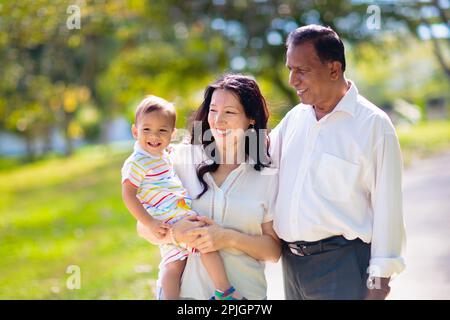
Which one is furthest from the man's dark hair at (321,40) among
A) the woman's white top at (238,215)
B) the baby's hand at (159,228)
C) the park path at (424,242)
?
the park path at (424,242)

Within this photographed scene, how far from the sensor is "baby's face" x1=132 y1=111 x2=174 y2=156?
3201mm

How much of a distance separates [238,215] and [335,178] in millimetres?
497

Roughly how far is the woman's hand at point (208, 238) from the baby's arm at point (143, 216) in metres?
0.15

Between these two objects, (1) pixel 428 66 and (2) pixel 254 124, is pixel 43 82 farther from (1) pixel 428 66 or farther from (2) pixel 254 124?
(1) pixel 428 66

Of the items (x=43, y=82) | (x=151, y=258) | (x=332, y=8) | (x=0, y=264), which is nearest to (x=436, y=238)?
(x=151, y=258)

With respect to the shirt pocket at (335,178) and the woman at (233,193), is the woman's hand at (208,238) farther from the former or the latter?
the shirt pocket at (335,178)

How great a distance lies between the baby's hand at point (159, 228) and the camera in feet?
10.3

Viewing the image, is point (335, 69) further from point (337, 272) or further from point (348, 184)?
point (337, 272)

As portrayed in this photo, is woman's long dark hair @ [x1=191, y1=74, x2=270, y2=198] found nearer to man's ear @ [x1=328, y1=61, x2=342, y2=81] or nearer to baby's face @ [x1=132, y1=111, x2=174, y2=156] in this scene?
baby's face @ [x1=132, y1=111, x2=174, y2=156]

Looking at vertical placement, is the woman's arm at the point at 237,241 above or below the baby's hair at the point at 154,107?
below

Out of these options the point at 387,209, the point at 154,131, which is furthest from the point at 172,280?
the point at 387,209

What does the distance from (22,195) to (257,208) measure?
765 inches

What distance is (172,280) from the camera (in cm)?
317

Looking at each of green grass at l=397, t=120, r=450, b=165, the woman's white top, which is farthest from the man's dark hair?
green grass at l=397, t=120, r=450, b=165
